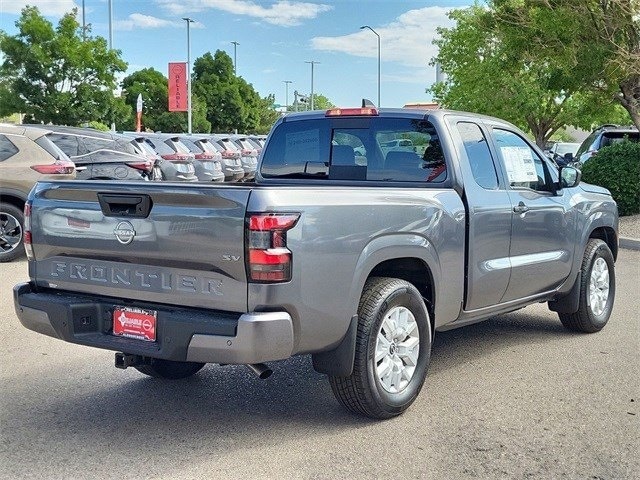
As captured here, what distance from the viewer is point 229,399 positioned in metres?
5.09

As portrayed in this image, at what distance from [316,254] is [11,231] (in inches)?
309

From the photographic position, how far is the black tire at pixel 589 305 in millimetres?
6781

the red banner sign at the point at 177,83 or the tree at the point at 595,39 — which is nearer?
the tree at the point at 595,39

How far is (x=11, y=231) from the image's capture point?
10.7 metres

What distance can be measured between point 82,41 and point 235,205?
101 feet

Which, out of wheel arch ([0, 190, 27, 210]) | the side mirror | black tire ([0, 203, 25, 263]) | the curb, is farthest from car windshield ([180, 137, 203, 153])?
the side mirror

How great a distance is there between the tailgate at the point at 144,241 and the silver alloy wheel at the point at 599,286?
160 inches

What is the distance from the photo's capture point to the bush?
14.5 m

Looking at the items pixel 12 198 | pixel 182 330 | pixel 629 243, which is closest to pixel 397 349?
pixel 182 330

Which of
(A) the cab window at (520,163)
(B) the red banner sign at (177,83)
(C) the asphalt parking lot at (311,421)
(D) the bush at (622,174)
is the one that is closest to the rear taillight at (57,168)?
(C) the asphalt parking lot at (311,421)

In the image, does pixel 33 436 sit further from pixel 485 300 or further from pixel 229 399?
pixel 485 300

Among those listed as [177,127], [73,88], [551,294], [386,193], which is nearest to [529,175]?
[551,294]

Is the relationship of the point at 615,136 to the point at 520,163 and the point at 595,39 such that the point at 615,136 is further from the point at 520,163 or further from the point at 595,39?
the point at 520,163

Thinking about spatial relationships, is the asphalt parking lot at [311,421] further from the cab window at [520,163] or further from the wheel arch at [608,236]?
the cab window at [520,163]
